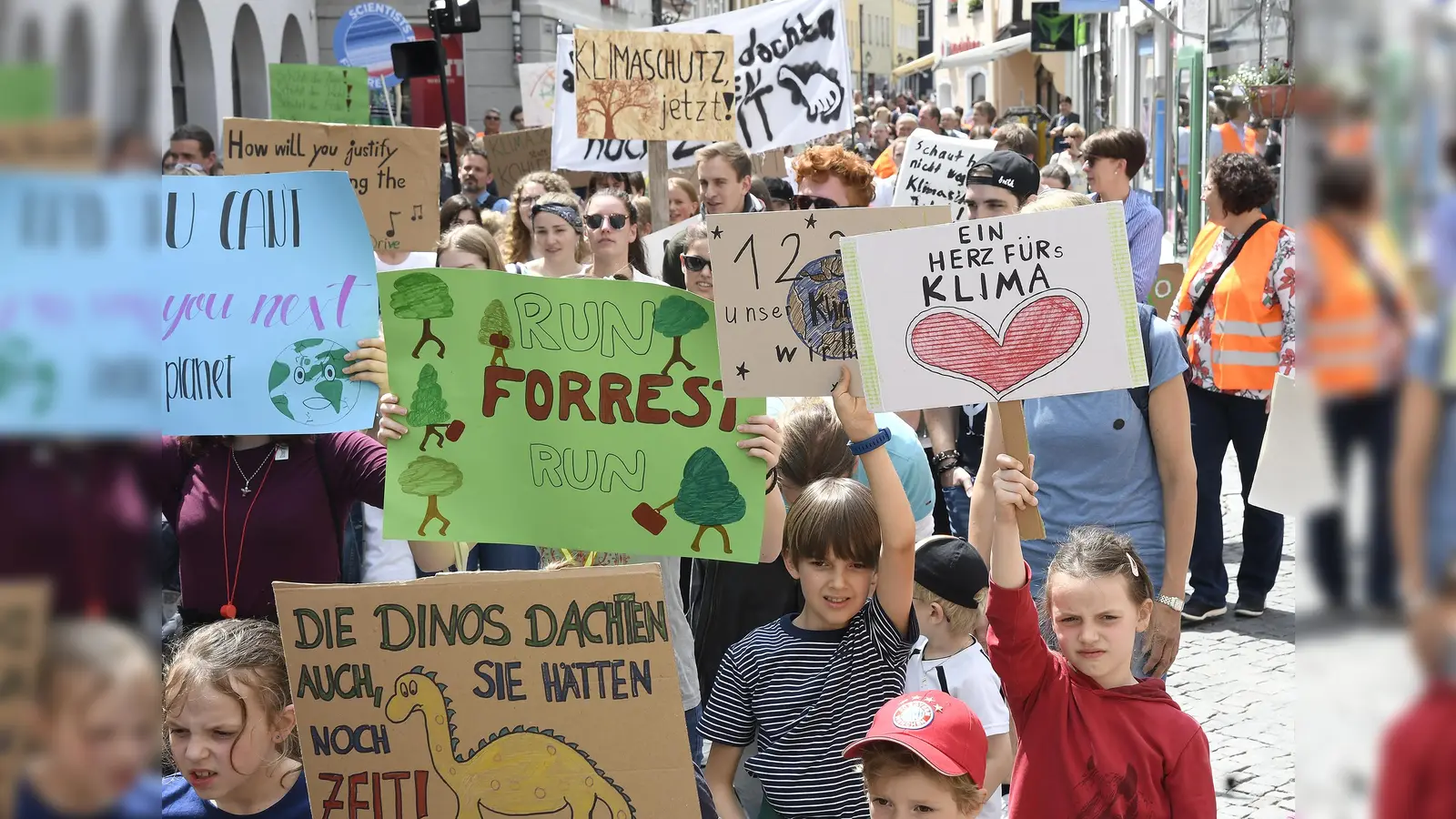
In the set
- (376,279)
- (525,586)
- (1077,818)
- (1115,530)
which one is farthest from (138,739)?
(1115,530)

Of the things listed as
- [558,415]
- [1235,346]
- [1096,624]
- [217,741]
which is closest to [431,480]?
[558,415]

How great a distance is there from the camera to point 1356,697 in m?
0.51

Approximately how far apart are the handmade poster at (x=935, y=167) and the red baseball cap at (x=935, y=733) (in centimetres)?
489

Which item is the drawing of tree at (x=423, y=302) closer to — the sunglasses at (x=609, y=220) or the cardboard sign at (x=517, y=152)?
the sunglasses at (x=609, y=220)

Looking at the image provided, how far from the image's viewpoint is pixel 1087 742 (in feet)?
8.96

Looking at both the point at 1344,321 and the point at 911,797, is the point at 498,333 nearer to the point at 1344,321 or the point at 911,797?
the point at 911,797

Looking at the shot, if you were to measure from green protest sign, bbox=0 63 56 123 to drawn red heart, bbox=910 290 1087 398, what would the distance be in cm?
250

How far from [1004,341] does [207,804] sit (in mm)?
1704

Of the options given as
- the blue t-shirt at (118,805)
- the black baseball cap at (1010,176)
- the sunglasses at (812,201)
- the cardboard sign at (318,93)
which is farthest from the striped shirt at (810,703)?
the cardboard sign at (318,93)

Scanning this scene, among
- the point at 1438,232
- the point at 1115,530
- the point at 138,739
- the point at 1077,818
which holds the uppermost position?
the point at 1438,232

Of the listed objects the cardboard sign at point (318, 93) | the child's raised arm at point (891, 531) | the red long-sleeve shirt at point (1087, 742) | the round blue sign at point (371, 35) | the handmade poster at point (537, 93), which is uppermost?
the round blue sign at point (371, 35)

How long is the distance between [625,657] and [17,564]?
6.99 ft

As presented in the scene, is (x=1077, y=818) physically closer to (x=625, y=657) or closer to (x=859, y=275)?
(x=625, y=657)

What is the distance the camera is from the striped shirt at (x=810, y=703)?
311 centimetres
